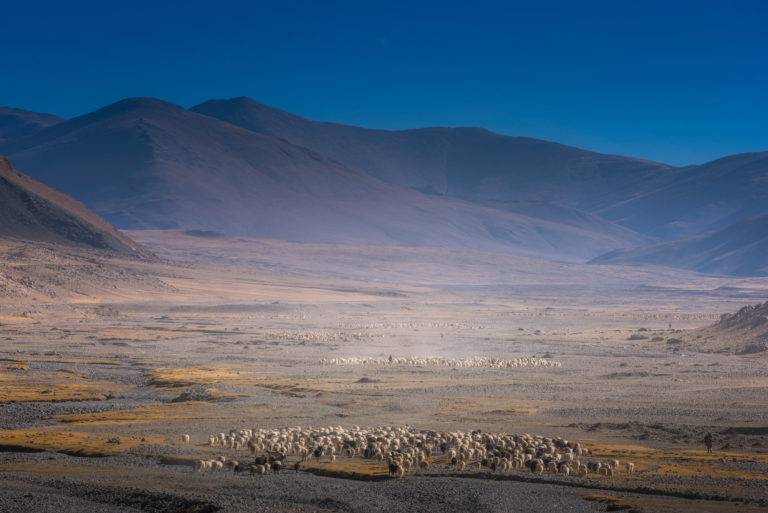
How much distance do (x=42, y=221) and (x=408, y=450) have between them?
14385cm

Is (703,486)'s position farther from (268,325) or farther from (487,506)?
(268,325)

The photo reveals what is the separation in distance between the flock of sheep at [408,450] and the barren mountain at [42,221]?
128m

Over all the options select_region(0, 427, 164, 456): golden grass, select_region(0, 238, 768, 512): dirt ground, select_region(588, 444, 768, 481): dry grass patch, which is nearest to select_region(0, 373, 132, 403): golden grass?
select_region(0, 238, 768, 512): dirt ground

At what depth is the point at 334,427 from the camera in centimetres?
3169

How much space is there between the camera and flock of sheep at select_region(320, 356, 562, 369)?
194 feet

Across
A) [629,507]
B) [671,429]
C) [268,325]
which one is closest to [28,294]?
[268,325]

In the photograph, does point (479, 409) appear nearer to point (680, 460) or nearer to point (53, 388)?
point (680, 460)

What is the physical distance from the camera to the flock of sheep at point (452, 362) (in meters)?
59.2

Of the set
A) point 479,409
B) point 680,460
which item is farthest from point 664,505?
point 479,409

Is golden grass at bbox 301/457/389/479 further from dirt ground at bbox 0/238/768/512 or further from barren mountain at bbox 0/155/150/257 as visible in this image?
barren mountain at bbox 0/155/150/257

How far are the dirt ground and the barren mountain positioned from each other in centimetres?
4519

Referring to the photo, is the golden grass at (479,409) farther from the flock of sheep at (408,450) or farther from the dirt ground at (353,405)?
the flock of sheep at (408,450)

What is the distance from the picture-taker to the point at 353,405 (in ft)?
129

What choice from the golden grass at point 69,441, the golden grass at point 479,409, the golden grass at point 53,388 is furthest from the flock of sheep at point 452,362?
the golden grass at point 69,441
